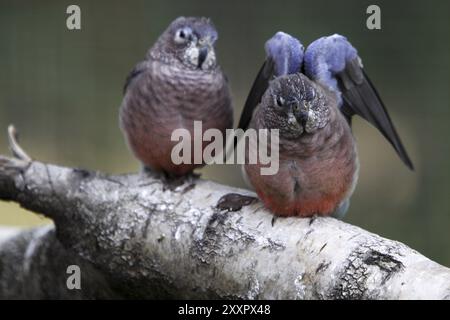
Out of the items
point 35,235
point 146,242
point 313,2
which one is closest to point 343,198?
point 146,242

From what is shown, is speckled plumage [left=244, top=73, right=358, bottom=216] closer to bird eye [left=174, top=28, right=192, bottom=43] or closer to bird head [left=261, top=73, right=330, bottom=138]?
bird head [left=261, top=73, right=330, bottom=138]

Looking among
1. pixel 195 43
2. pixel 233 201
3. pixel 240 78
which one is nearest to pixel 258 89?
pixel 195 43

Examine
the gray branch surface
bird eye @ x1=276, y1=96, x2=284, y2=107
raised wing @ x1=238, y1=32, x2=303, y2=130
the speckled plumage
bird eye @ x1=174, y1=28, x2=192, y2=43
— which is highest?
bird eye @ x1=174, y1=28, x2=192, y2=43

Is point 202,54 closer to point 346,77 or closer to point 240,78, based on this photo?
point 346,77

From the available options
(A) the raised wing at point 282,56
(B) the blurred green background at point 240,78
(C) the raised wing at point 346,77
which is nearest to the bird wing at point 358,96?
(C) the raised wing at point 346,77

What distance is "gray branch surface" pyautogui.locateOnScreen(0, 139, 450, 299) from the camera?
2258 mm

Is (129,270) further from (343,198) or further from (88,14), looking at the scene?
(88,14)

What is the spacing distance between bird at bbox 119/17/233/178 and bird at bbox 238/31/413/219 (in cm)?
25

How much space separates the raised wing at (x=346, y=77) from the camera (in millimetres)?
2707

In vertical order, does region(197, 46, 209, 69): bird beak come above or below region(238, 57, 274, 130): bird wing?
above

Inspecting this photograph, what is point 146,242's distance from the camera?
2754mm

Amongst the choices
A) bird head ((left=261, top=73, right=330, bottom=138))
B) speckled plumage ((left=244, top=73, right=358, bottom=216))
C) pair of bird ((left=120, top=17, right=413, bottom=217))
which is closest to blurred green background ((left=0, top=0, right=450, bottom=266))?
pair of bird ((left=120, top=17, right=413, bottom=217))

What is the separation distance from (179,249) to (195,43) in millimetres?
795

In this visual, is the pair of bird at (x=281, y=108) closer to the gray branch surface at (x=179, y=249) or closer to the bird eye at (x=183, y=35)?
the bird eye at (x=183, y=35)
